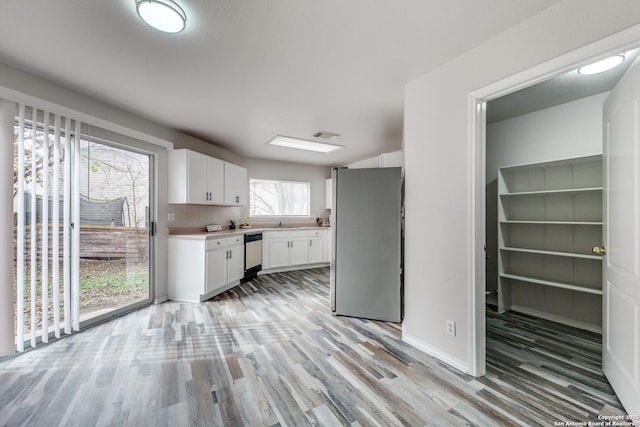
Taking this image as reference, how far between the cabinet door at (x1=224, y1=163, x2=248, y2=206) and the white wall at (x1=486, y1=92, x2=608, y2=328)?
3960 mm

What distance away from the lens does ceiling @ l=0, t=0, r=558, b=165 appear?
60.3 inches

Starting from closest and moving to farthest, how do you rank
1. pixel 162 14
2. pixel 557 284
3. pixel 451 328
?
pixel 162 14 < pixel 451 328 < pixel 557 284

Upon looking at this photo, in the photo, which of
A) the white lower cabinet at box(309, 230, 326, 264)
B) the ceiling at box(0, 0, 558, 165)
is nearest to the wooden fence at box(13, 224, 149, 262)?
the ceiling at box(0, 0, 558, 165)

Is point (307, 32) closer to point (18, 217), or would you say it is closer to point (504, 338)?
point (18, 217)

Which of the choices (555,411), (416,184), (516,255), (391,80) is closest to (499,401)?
(555,411)

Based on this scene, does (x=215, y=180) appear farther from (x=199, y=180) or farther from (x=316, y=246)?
(x=316, y=246)

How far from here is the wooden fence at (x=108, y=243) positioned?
2.29 m

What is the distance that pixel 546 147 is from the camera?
294 cm

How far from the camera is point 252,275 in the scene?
4781mm

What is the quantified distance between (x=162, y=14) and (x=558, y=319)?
4.46 m

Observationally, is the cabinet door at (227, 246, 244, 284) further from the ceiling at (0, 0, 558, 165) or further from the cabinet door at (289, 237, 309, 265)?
the ceiling at (0, 0, 558, 165)

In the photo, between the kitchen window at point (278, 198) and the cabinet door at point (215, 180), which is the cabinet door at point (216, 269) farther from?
the kitchen window at point (278, 198)

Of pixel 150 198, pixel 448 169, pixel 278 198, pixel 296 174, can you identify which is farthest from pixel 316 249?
pixel 448 169

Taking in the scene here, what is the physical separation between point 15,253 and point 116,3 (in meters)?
2.16
